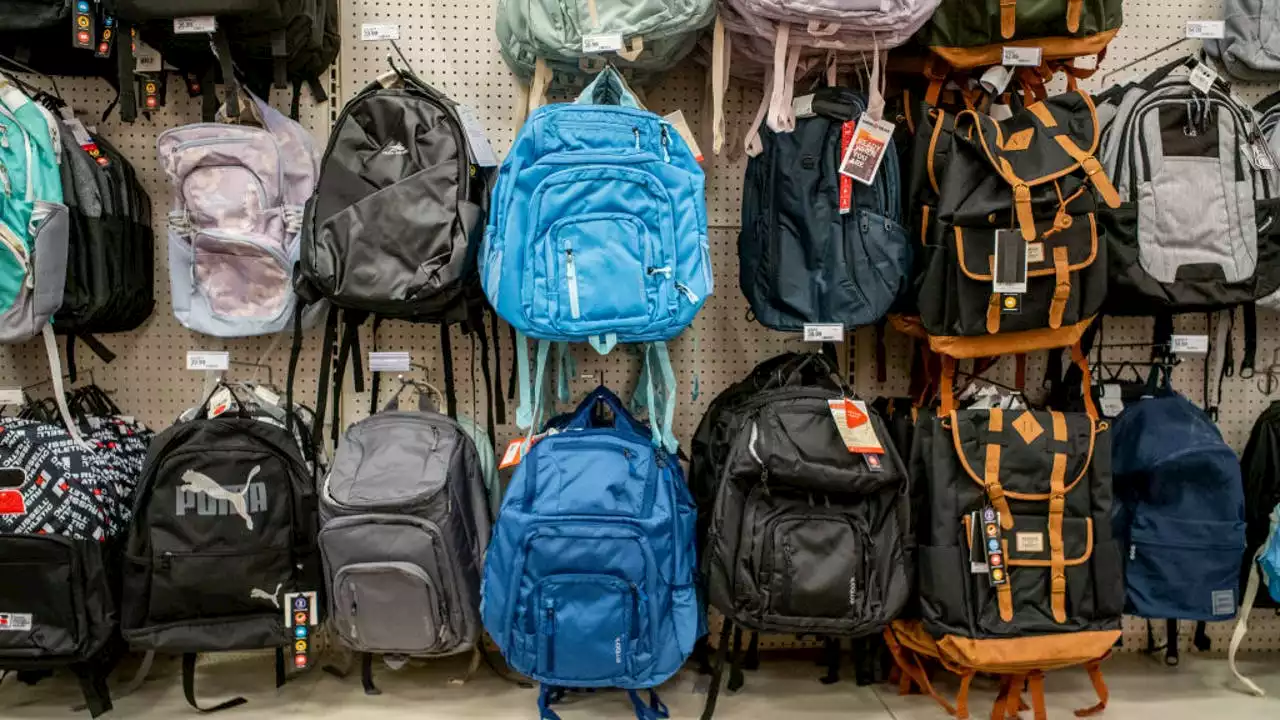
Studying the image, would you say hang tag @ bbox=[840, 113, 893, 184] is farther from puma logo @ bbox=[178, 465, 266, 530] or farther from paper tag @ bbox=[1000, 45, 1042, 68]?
puma logo @ bbox=[178, 465, 266, 530]

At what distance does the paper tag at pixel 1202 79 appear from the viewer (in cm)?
196

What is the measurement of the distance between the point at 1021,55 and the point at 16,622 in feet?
8.74

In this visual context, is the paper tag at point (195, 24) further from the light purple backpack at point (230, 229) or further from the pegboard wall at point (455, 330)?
the pegboard wall at point (455, 330)

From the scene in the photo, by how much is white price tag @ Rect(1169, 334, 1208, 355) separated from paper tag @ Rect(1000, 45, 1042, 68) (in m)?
0.85

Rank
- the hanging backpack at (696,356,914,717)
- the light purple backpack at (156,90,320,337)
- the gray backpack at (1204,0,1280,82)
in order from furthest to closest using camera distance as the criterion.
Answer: the gray backpack at (1204,0,1280,82)
the light purple backpack at (156,90,320,337)
the hanging backpack at (696,356,914,717)

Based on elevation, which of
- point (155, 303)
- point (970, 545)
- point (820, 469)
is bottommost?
point (970, 545)

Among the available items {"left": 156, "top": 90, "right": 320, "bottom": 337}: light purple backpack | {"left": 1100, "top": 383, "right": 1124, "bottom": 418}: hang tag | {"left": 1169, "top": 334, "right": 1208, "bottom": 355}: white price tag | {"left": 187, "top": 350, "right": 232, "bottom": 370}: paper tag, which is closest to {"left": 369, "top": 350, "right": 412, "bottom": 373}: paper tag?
{"left": 156, "top": 90, "right": 320, "bottom": 337}: light purple backpack

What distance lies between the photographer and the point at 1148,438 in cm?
205

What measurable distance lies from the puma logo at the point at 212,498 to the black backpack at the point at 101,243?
1.51 ft

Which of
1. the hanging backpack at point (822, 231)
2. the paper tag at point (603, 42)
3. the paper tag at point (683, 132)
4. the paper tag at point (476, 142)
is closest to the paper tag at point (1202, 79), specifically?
the hanging backpack at point (822, 231)

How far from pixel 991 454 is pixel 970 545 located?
0.72ft

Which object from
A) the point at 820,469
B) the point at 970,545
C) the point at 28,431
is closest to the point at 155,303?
the point at 28,431

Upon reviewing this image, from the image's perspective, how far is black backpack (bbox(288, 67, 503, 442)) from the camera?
5.81 ft

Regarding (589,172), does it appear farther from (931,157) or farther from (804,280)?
(931,157)
